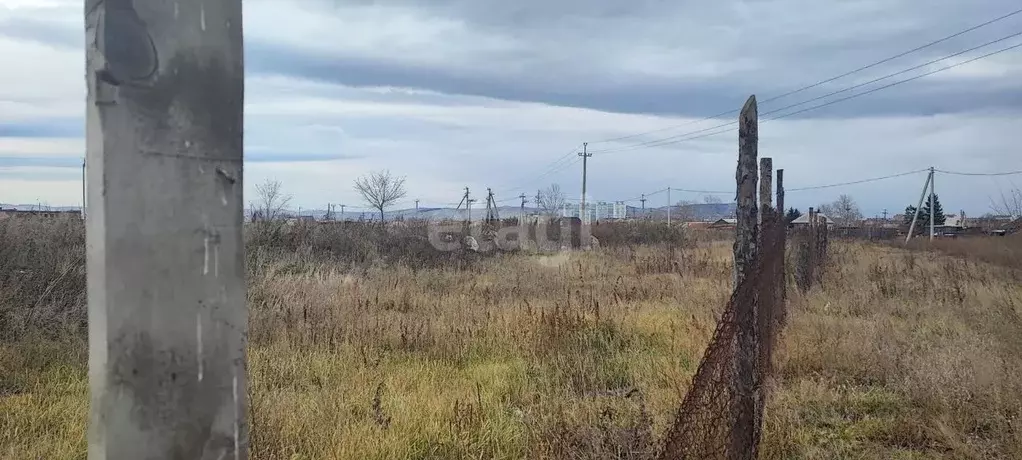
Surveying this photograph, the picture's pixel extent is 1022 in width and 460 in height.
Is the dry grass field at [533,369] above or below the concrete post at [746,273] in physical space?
below

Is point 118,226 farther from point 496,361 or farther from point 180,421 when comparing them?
point 496,361

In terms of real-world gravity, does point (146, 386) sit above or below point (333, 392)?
above

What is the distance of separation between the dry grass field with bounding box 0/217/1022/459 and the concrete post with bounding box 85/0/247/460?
2591 millimetres

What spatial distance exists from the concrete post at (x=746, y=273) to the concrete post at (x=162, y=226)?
91.2 inches

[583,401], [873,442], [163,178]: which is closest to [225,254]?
[163,178]

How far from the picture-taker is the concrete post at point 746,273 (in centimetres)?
295

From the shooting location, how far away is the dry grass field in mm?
3740

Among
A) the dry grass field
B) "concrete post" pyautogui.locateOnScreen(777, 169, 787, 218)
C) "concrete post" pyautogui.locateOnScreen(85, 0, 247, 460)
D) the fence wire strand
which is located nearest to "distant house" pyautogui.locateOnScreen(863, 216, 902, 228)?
"concrete post" pyautogui.locateOnScreen(777, 169, 787, 218)

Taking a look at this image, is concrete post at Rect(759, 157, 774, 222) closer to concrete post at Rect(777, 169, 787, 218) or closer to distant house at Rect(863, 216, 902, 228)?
concrete post at Rect(777, 169, 787, 218)

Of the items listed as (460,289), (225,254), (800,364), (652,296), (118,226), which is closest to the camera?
(118,226)

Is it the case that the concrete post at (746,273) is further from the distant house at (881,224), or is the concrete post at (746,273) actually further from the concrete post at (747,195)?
the distant house at (881,224)

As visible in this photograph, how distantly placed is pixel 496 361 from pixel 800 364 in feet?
8.73

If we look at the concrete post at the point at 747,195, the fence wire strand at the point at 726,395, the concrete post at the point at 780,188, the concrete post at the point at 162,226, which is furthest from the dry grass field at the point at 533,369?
the concrete post at the point at 162,226

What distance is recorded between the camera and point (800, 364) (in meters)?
5.54
